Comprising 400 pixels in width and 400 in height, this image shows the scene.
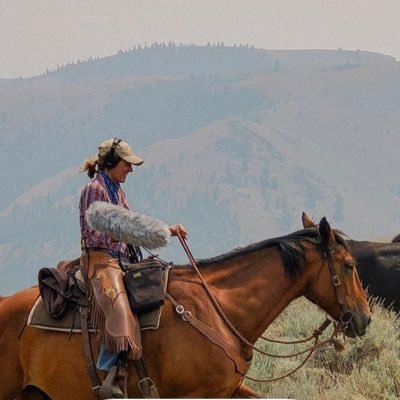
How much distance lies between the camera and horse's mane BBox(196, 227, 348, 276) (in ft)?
28.8

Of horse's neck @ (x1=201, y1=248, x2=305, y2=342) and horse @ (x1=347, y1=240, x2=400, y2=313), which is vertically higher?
horse's neck @ (x1=201, y1=248, x2=305, y2=342)

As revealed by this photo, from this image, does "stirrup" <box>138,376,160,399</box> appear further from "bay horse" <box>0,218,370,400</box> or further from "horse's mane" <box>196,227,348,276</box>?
"horse's mane" <box>196,227,348,276</box>

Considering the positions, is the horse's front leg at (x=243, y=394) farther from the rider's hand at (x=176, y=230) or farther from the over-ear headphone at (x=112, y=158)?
the over-ear headphone at (x=112, y=158)

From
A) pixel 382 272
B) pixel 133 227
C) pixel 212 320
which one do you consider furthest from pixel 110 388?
pixel 382 272

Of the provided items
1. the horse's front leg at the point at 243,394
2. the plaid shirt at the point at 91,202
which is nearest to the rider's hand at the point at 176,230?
the plaid shirt at the point at 91,202

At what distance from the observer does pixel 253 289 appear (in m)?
8.76

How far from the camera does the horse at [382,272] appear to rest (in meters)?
16.7

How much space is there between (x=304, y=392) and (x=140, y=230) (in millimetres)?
3160

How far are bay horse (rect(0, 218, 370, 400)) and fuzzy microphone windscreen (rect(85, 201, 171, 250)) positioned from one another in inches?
17.3

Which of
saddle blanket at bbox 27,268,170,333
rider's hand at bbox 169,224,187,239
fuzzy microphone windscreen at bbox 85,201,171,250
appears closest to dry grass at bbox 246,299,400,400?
rider's hand at bbox 169,224,187,239

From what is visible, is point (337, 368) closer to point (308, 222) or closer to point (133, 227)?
point (308, 222)

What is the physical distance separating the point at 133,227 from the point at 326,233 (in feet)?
4.88

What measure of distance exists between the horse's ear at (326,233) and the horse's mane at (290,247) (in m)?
0.05

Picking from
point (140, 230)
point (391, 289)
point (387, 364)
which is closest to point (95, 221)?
point (140, 230)
